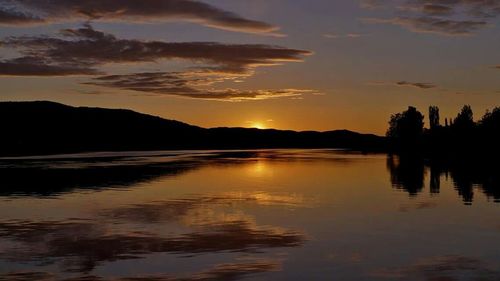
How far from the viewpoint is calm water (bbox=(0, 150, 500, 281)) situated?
65.9 feet

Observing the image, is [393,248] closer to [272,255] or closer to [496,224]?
[272,255]

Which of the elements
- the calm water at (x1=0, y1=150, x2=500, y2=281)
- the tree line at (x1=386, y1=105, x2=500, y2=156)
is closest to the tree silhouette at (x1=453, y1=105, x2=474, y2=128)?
the tree line at (x1=386, y1=105, x2=500, y2=156)

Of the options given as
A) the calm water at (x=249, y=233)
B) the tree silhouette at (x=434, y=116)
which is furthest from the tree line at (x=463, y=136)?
the calm water at (x=249, y=233)

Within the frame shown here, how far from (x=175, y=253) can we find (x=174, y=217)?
31.8 feet

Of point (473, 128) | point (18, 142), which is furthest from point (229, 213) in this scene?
point (18, 142)

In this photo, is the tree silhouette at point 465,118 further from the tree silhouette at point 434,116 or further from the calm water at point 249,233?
the calm water at point 249,233

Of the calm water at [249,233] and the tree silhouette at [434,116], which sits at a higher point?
the tree silhouette at [434,116]

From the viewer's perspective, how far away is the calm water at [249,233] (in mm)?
20094

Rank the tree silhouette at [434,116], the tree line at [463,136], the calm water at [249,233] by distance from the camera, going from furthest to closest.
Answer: the tree silhouette at [434,116] → the tree line at [463,136] → the calm water at [249,233]

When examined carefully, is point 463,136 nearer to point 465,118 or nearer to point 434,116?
point 465,118

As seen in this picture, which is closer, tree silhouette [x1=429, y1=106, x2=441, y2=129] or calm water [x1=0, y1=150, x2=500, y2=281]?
calm water [x1=0, y1=150, x2=500, y2=281]

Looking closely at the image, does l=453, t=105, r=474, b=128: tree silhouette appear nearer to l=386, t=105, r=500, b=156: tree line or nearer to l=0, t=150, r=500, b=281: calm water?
l=386, t=105, r=500, b=156: tree line

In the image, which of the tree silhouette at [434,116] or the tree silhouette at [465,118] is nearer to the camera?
the tree silhouette at [465,118]

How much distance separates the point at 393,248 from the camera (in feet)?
78.4
